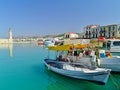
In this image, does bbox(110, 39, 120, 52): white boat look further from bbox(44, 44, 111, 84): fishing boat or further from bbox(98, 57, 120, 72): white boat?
bbox(98, 57, 120, 72): white boat

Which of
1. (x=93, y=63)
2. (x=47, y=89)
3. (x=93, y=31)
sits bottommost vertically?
(x=47, y=89)

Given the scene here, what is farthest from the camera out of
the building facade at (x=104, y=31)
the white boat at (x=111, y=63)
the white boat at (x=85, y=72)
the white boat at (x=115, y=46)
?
the building facade at (x=104, y=31)

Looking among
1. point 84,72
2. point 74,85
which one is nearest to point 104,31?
point 84,72

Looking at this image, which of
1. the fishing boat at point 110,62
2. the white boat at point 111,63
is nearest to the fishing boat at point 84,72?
the fishing boat at point 110,62

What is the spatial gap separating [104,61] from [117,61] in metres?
1.12

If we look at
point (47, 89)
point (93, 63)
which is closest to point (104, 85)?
point (93, 63)

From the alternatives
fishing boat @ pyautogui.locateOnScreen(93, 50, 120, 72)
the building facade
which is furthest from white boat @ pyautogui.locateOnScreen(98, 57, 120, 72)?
the building facade

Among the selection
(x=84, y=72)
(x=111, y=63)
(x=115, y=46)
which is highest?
(x=115, y=46)

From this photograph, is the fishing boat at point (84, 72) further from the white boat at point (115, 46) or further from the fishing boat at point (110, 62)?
the white boat at point (115, 46)

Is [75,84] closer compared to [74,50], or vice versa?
[75,84]

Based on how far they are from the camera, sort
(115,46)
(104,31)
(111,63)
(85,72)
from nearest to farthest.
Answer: (85,72) < (111,63) < (115,46) < (104,31)

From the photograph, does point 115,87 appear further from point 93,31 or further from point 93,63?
point 93,31

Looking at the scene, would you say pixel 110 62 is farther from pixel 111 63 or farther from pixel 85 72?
pixel 85 72

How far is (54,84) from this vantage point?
1217cm
